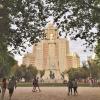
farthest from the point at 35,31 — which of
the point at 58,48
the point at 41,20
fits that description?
the point at 58,48

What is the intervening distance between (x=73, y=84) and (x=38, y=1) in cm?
1321

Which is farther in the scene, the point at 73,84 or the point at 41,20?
the point at 73,84

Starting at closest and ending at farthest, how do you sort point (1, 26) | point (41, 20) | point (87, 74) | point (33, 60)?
1. point (1, 26)
2. point (41, 20)
3. point (87, 74)
4. point (33, 60)

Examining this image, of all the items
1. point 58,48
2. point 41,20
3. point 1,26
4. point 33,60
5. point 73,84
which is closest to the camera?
point 1,26

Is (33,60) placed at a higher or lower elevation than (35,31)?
higher

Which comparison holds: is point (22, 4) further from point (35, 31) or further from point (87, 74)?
point (87, 74)

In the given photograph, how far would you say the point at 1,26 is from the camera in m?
25.1

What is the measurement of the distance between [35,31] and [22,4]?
320cm

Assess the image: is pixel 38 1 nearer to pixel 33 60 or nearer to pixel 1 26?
pixel 1 26

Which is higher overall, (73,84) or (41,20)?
(41,20)

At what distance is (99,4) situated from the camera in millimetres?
28328

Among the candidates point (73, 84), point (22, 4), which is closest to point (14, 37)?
point (22, 4)

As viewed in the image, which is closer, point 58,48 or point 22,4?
point 22,4

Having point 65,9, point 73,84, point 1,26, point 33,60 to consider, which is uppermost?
point 33,60
